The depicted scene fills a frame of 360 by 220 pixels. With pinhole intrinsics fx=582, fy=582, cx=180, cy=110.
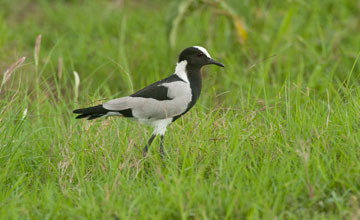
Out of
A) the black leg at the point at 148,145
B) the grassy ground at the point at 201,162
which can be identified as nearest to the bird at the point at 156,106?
the black leg at the point at 148,145

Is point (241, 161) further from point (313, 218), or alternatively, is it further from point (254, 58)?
point (254, 58)

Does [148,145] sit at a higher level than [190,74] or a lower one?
lower

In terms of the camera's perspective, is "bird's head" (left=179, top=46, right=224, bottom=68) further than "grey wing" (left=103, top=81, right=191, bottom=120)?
Yes

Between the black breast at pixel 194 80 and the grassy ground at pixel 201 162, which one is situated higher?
the black breast at pixel 194 80

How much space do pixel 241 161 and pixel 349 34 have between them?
4.49 metres

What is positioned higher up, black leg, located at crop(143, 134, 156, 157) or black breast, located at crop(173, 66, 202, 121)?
black breast, located at crop(173, 66, 202, 121)

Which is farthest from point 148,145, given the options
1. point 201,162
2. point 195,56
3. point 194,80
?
point 195,56

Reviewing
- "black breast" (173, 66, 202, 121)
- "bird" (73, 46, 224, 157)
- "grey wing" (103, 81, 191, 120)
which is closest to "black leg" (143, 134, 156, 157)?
"bird" (73, 46, 224, 157)

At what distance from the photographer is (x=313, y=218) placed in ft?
11.4

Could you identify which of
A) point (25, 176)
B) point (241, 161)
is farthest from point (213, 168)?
point (25, 176)

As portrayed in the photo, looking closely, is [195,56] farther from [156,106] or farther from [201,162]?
[201,162]

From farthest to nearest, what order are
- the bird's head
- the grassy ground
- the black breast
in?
the bird's head
the black breast
the grassy ground

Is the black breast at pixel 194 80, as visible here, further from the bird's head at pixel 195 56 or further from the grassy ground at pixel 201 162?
the grassy ground at pixel 201 162

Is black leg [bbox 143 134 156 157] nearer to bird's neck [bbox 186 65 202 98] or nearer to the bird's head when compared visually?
bird's neck [bbox 186 65 202 98]
